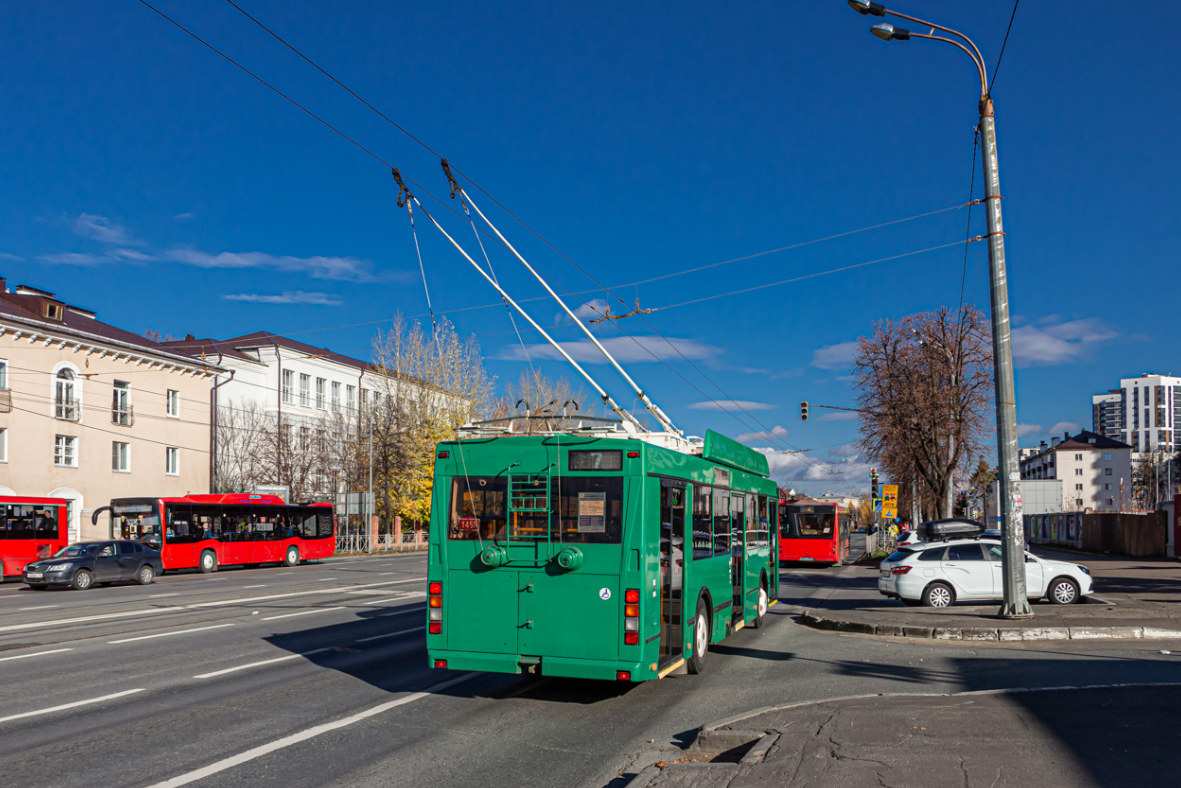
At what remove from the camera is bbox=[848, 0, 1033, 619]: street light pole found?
14.8m

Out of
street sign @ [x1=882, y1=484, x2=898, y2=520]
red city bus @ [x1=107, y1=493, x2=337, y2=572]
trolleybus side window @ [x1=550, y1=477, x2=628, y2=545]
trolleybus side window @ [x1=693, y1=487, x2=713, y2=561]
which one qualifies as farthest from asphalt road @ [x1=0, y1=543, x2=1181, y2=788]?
street sign @ [x1=882, y1=484, x2=898, y2=520]

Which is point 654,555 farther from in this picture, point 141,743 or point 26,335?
point 26,335


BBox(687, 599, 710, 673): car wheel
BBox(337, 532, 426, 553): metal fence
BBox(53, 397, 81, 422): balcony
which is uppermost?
BBox(53, 397, 81, 422): balcony

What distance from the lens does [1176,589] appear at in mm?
22344

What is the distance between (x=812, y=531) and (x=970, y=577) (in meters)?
20.6

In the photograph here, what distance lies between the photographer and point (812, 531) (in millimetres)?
39594

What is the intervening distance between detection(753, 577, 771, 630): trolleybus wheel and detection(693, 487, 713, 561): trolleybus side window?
4.32 meters

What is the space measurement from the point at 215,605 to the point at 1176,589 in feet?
75.4

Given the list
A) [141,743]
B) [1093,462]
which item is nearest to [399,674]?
[141,743]

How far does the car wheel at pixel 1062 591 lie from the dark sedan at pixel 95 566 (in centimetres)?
2632

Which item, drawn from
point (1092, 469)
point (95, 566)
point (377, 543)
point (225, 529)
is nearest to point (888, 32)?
point (95, 566)

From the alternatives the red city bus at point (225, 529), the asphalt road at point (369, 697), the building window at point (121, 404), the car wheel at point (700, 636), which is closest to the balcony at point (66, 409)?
the building window at point (121, 404)

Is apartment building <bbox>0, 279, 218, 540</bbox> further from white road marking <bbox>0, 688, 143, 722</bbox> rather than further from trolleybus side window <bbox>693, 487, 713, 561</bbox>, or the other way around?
trolleybus side window <bbox>693, 487, 713, 561</bbox>

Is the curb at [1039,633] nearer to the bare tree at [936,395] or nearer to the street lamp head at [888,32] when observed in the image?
the street lamp head at [888,32]
